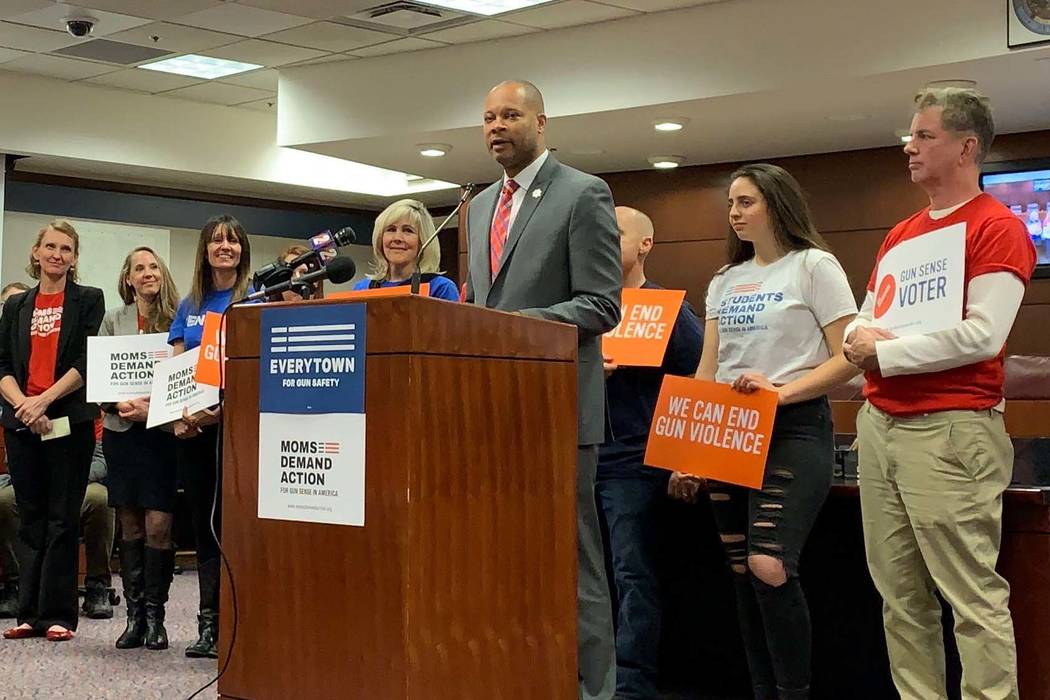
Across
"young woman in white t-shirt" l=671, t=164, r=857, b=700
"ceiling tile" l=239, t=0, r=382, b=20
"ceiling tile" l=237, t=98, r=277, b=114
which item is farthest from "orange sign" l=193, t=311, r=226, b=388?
"ceiling tile" l=237, t=98, r=277, b=114

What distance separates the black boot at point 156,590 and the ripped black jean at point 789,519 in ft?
7.91

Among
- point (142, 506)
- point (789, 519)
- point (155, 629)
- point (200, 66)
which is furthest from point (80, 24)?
point (789, 519)

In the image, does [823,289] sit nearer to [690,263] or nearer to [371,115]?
[371,115]

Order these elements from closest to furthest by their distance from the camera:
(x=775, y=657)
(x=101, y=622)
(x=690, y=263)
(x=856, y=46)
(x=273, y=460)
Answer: (x=273, y=460)
(x=775, y=657)
(x=101, y=622)
(x=856, y=46)
(x=690, y=263)

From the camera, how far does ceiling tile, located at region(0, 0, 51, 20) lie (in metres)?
7.41

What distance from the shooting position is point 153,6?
7.36 metres

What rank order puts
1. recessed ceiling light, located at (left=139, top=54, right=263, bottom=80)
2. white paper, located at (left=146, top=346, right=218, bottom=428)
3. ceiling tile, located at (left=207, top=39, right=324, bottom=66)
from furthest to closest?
recessed ceiling light, located at (left=139, top=54, right=263, bottom=80) → ceiling tile, located at (left=207, top=39, right=324, bottom=66) → white paper, located at (left=146, top=346, right=218, bottom=428)

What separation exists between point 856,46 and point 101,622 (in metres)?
4.78

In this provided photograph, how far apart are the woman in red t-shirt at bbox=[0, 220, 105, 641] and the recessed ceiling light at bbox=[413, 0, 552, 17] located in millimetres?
3076

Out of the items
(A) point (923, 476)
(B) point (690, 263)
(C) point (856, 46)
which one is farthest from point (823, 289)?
(B) point (690, 263)

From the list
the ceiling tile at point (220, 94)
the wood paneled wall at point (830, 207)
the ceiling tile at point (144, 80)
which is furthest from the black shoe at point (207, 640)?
the ceiling tile at point (220, 94)

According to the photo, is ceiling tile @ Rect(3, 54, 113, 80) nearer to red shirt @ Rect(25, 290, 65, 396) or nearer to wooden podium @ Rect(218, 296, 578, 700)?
red shirt @ Rect(25, 290, 65, 396)

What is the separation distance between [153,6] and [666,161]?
12.7ft

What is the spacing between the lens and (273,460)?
2.19 metres
